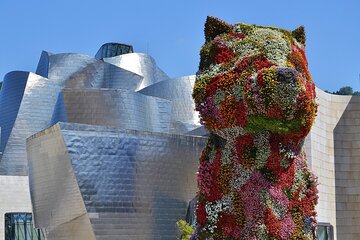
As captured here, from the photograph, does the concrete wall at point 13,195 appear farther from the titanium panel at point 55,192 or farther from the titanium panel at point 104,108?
the titanium panel at point 55,192

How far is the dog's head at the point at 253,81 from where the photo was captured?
13.0 metres

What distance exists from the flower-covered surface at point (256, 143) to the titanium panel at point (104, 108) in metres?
15.3

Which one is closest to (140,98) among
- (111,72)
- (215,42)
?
(111,72)

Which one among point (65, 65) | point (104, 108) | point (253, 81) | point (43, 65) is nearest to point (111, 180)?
point (104, 108)

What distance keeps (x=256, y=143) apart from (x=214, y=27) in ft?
9.60

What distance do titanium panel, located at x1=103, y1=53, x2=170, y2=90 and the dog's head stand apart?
26966 mm

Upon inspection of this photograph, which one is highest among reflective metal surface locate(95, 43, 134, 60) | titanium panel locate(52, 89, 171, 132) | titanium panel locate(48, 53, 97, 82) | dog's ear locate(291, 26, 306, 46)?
reflective metal surface locate(95, 43, 134, 60)

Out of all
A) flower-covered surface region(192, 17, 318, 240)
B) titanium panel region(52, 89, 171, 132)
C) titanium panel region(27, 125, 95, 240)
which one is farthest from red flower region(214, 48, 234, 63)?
titanium panel region(52, 89, 171, 132)

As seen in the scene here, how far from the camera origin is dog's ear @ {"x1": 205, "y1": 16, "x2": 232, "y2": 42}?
1500 centimetres

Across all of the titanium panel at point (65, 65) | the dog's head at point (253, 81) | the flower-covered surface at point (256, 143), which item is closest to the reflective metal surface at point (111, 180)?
the flower-covered surface at point (256, 143)

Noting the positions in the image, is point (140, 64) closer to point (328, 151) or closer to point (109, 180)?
point (328, 151)

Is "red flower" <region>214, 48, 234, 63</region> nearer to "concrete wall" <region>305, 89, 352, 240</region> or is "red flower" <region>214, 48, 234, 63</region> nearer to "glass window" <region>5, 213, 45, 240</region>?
"concrete wall" <region>305, 89, 352, 240</region>

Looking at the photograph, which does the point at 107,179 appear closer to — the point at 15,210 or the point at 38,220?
the point at 38,220

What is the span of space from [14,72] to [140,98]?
912cm
